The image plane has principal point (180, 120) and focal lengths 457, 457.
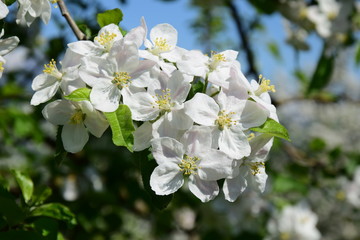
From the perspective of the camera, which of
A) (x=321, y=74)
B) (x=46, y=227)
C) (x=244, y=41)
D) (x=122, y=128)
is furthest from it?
(x=321, y=74)

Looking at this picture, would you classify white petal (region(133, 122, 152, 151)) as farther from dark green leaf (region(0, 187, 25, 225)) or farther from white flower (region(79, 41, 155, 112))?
dark green leaf (region(0, 187, 25, 225))

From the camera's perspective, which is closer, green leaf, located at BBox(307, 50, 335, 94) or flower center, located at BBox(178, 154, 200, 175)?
flower center, located at BBox(178, 154, 200, 175)

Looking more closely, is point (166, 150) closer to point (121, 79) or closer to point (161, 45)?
point (121, 79)

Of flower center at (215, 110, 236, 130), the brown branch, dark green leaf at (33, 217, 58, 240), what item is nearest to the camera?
flower center at (215, 110, 236, 130)

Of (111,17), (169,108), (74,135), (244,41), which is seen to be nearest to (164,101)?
(169,108)

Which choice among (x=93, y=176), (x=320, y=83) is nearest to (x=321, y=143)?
(x=320, y=83)

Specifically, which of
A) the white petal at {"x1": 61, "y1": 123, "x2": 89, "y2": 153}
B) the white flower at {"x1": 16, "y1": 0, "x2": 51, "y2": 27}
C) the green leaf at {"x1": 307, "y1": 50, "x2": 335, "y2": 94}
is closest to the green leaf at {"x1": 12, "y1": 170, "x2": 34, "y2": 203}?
the white petal at {"x1": 61, "y1": 123, "x2": 89, "y2": 153}
